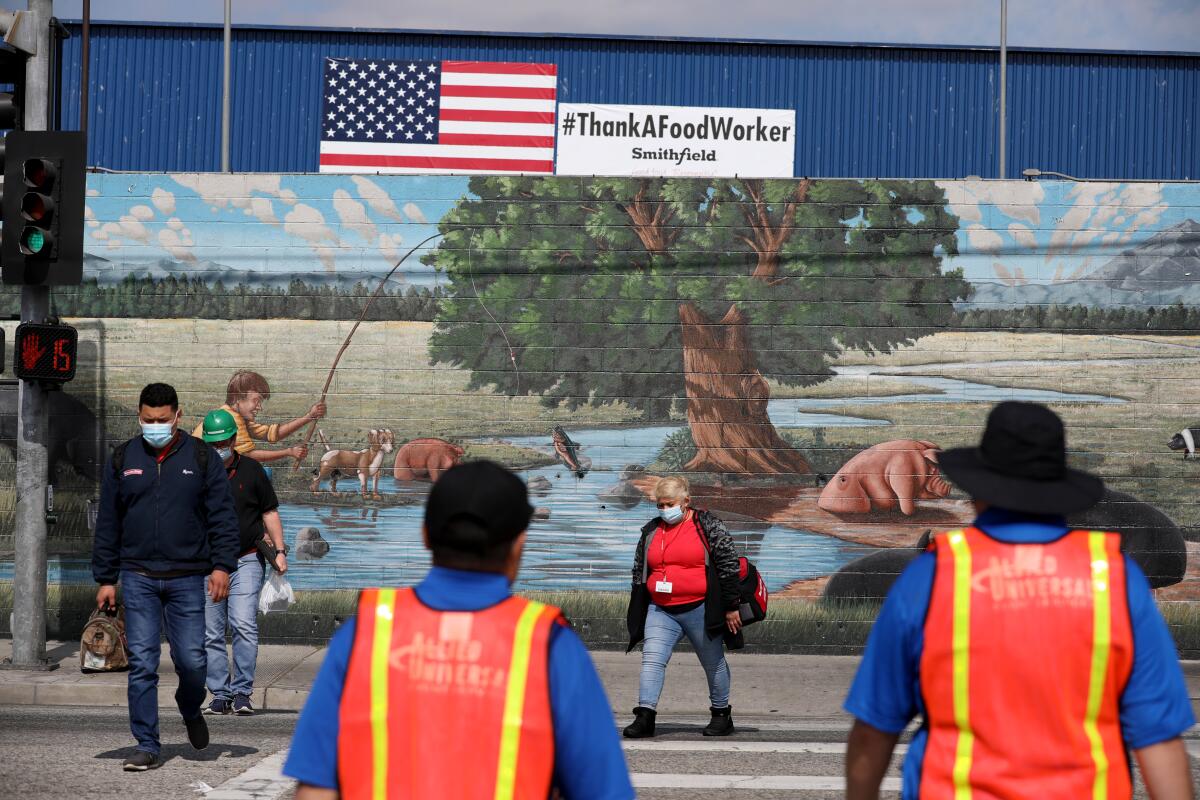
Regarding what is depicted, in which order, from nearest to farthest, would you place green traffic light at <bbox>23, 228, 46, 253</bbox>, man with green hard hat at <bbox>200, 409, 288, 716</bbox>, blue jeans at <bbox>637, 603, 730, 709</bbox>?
blue jeans at <bbox>637, 603, 730, 709</bbox> → man with green hard hat at <bbox>200, 409, 288, 716</bbox> → green traffic light at <bbox>23, 228, 46, 253</bbox>

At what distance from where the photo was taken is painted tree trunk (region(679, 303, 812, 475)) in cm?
1312

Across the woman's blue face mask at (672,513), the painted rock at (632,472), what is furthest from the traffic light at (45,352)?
the woman's blue face mask at (672,513)

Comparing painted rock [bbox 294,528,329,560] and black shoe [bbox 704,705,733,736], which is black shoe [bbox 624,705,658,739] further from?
painted rock [bbox 294,528,329,560]

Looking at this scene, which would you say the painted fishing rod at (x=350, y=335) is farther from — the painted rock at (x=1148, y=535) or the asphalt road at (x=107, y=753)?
the painted rock at (x=1148, y=535)

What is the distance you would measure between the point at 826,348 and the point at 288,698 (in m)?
5.90

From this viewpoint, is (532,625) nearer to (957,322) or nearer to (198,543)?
(198,543)

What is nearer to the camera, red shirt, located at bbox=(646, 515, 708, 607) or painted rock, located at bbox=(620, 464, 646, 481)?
red shirt, located at bbox=(646, 515, 708, 607)

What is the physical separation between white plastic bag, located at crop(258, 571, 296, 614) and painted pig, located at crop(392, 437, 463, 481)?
1.43 m

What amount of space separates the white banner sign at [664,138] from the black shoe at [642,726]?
383 inches

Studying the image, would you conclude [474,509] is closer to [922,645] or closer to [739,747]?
[922,645]

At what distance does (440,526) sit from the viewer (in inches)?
106

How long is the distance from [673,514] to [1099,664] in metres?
6.20

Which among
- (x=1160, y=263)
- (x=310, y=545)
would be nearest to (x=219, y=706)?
(x=310, y=545)

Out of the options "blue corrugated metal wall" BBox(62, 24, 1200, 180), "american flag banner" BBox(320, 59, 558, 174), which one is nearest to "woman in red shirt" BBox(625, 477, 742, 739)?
"american flag banner" BBox(320, 59, 558, 174)
